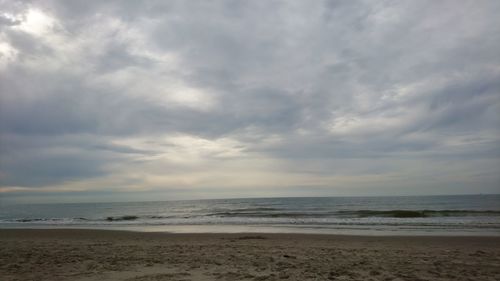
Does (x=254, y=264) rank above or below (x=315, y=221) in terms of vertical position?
above

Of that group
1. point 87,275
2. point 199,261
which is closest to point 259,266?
point 199,261

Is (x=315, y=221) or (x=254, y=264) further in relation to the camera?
(x=315, y=221)

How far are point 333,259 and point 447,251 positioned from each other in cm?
488

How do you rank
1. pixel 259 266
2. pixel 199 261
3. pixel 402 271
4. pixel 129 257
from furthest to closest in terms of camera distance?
1. pixel 129 257
2. pixel 199 261
3. pixel 259 266
4. pixel 402 271

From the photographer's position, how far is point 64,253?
35.9 ft

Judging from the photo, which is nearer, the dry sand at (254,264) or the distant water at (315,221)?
the dry sand at (254,264)

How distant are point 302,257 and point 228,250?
297cm

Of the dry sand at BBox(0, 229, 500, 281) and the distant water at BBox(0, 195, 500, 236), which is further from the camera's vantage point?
the distant water at BBox(0, 195, 500, 236)

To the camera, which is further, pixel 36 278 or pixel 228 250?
pixel 228 250

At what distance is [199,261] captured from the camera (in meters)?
9.23

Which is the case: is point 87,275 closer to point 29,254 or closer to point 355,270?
point 29,254

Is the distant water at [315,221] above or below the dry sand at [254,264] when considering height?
below

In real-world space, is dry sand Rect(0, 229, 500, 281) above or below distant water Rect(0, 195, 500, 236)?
above

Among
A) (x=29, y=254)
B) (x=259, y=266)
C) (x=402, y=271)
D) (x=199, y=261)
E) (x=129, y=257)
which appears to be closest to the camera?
(x=402, y=271)
